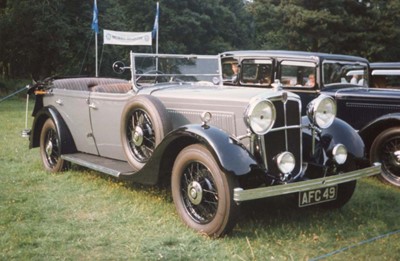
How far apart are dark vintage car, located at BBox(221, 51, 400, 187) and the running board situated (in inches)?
110

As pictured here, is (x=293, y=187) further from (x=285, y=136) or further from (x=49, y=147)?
(x=49, y=147)

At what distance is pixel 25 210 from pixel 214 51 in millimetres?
28765

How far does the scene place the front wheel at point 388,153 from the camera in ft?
18.2

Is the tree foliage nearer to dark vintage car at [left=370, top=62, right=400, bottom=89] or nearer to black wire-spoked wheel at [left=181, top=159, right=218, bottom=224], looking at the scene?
dark vintage car at [left=370, top=62, right=400, bottom=89]

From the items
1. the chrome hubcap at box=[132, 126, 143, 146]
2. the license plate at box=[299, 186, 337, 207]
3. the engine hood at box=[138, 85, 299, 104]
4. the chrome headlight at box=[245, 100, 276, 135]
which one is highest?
the engine hood at box=[138, 85, 299, 104]

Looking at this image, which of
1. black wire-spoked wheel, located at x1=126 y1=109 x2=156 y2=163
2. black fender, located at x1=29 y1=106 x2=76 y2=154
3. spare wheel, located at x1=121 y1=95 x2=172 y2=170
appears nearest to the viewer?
spare wheel, located at x1=121 y1=95 x2=172 y2=170

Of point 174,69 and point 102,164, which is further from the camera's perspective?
point 174,69

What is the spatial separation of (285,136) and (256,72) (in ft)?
12.4

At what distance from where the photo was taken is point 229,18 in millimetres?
34750

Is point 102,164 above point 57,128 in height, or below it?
below

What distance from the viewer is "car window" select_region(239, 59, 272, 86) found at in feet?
23.5

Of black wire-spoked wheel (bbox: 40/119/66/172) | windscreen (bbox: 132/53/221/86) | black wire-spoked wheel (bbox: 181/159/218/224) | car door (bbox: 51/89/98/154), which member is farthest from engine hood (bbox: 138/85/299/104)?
black wire-spoked wheel (bbox: 40/119/66/172)

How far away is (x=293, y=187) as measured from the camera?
130 inches

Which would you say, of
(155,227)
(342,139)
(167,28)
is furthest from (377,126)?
(167,28)
